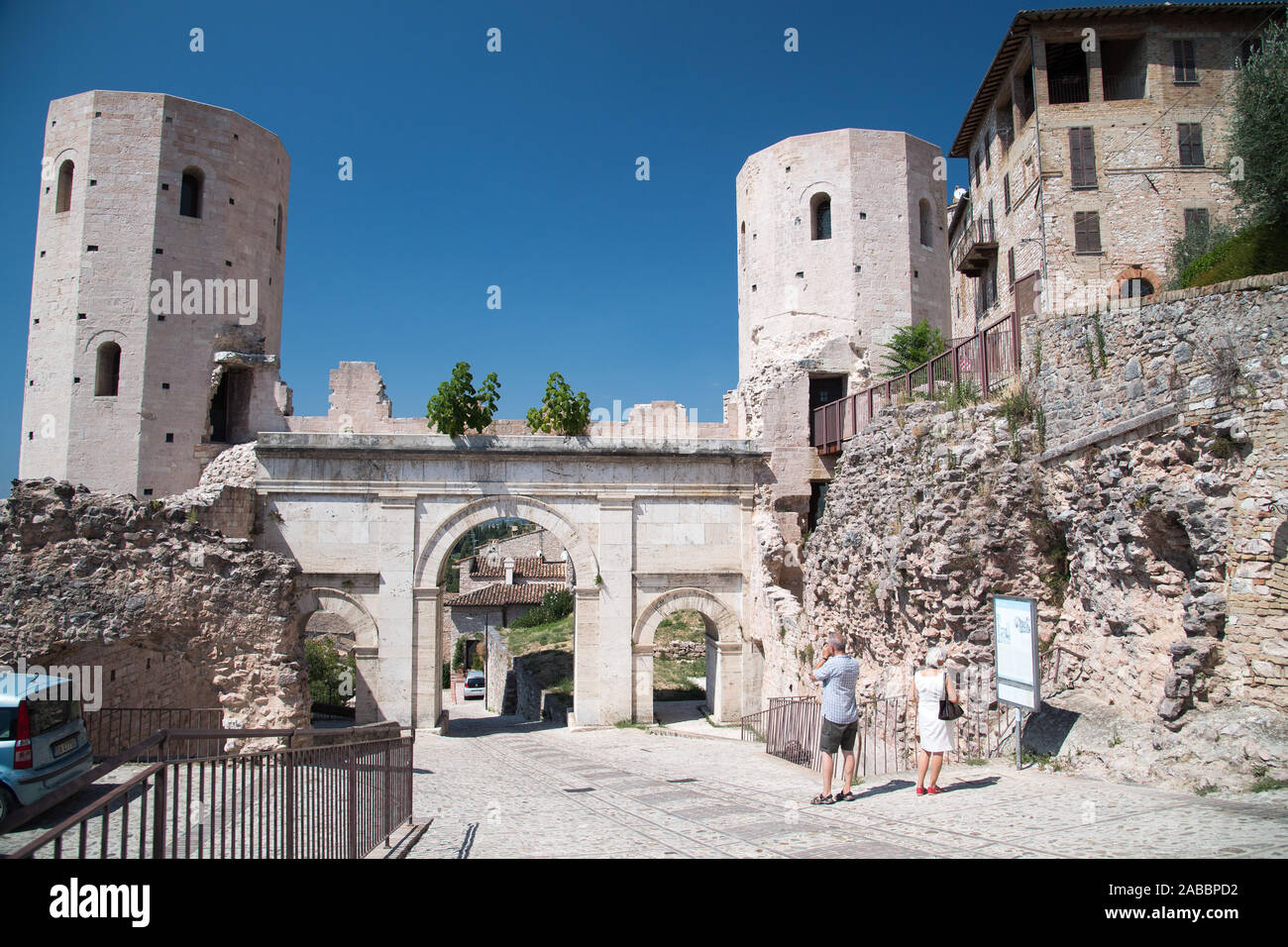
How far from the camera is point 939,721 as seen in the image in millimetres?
7777

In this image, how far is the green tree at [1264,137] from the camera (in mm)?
14133

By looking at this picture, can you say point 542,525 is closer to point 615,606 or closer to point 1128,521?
point 615,606

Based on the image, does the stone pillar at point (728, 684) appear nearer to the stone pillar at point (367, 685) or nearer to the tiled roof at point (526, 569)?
the stone pillar at point (367, 685)

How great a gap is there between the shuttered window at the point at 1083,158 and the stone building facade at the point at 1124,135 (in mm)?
27

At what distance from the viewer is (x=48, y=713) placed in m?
7.66

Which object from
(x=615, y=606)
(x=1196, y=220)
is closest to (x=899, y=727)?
(x=615, y=606)

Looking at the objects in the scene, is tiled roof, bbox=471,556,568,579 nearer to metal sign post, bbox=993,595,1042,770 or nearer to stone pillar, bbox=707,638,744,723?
stone pillar, bbox=707,638,744,723

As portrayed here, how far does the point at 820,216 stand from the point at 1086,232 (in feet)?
23.9

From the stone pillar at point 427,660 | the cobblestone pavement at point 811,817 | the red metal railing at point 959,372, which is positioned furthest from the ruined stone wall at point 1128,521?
the stone pillar at point 427,660

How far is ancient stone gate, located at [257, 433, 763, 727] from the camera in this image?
712 inches

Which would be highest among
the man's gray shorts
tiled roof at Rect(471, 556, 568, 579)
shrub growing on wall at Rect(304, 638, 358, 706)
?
tiled roof at Rect(471, 556, 568, 579)

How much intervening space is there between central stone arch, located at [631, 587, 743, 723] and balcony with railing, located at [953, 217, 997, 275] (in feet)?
48.7

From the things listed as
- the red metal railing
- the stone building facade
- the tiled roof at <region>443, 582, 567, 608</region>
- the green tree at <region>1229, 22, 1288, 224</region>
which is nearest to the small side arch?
the red metal railing
